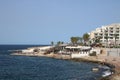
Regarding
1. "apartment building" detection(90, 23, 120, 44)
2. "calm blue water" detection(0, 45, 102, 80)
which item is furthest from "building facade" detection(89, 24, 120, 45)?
"calm blue water" detection(0, 45, 102, 80)

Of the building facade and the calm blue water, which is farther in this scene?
the building facade

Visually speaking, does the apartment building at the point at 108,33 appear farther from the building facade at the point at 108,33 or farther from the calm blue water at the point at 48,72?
the calm blue water at the point at 48,72

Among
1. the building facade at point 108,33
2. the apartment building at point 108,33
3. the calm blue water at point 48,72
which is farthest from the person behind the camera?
the apartment building at point 108,33

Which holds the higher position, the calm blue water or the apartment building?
the apartment building

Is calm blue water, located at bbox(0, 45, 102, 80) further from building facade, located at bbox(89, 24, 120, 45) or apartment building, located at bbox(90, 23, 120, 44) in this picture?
apartment building, located at bbox(90, 23, 120, 44)

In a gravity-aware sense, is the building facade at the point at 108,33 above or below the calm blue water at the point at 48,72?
above

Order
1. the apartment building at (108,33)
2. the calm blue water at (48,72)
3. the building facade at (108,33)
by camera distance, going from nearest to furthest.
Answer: the calm blue water at (48,72), the building facade at (108,33), the apartment building at (108,33)

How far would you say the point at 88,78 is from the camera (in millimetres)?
67188

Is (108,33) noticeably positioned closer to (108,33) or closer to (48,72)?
(108,33)

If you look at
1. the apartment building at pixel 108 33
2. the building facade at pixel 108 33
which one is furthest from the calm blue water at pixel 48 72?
the apartment building at pixel 108 33

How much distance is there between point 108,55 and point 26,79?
56.4 m

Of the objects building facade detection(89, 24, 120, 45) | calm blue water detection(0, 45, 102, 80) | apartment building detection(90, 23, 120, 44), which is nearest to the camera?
calm blue water detection(0, 45, 102, 80)

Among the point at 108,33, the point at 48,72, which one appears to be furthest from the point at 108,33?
the point at 48,72

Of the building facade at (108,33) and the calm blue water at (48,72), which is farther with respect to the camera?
the building facade at (108,33)
